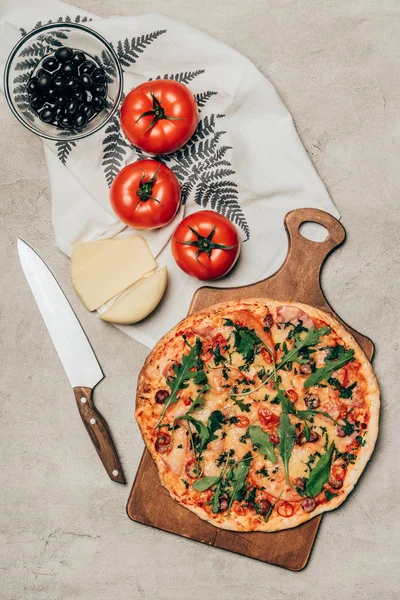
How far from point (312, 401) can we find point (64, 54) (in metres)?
1.85

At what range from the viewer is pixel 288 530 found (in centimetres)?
274

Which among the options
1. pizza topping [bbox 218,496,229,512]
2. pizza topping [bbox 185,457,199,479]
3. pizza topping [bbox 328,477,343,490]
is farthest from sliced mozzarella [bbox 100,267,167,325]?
pizza topping [bbox 328,477,343,490]

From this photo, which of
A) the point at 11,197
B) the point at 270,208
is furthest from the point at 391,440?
the point at 11,197

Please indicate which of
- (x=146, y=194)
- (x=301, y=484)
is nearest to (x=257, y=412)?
(x=301, y=484)

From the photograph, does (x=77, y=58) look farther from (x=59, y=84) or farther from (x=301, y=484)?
(x=301, y=484)

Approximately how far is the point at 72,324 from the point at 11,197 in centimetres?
70

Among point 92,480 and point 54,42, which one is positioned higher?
point 54,42

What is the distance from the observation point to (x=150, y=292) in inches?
112

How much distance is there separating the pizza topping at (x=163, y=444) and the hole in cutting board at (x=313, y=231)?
1109mm

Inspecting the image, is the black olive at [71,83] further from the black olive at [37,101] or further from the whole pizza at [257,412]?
the whole pizza at [257,412]

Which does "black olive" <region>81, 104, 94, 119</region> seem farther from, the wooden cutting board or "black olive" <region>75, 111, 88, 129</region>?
the wooden cutting board

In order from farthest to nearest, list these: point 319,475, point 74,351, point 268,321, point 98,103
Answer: point 74,351, point 98,103, point 268,321, point 319,475

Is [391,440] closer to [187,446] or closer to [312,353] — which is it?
[312,353]

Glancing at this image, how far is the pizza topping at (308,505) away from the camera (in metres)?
2.64
